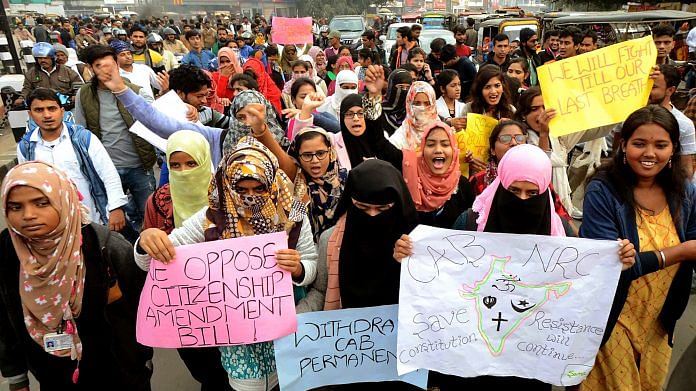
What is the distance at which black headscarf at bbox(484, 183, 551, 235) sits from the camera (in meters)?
2.05

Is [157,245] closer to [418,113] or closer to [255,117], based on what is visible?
[255,117]

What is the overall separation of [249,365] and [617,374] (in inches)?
67.5

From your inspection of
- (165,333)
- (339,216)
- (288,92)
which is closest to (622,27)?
(288,92)

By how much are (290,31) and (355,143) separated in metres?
6.32

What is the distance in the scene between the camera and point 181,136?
8.61 feet

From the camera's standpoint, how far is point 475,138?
3.59 m

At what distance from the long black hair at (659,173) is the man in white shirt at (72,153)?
10.2ft

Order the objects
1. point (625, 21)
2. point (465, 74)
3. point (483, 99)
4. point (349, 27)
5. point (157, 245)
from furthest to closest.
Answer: point (349, 27) < point (625, 21) < point (465, 74) < point (483, 99) < point (157, 245)

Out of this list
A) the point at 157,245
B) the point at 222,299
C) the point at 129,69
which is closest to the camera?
the point at 157,245

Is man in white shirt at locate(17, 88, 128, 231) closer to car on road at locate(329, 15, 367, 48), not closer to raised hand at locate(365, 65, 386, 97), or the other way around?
raised hand at locate(365, 65, 386, 97)

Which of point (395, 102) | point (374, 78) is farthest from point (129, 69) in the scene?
point (395, 102)

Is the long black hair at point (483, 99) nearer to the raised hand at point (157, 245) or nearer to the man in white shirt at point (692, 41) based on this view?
the raised hand at point (157, 245)

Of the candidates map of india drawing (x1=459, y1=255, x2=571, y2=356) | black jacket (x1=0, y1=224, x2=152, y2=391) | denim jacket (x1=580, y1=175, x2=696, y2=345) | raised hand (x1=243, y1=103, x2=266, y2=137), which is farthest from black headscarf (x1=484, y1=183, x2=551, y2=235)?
black jacket (x1=0, y1=224, x2=152, y2=391)

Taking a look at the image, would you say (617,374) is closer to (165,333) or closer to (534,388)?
(534,388)
